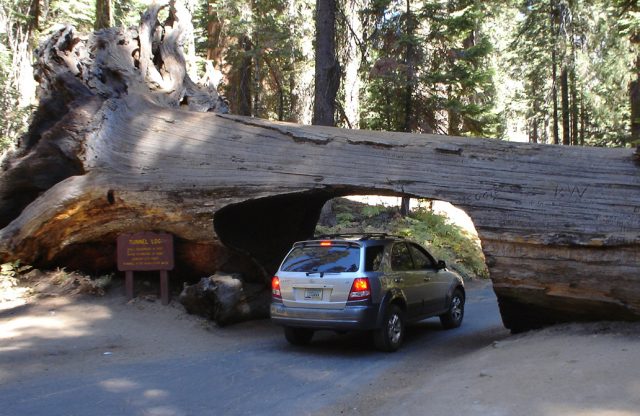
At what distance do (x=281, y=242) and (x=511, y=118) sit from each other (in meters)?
39.2

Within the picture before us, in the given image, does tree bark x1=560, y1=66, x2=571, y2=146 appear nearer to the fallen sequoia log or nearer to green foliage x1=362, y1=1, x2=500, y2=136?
green foliage x1=362, y1=1, x2=500, y2=136

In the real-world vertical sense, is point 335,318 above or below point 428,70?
below

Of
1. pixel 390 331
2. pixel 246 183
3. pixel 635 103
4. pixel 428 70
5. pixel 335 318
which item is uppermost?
pixel 428 70

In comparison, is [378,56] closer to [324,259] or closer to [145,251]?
[145,251]

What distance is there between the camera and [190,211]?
35.0 feet

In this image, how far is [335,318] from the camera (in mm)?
8539

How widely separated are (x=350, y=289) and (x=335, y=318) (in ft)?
1.60

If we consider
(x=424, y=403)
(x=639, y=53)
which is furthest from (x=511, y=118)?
(x=424, y=403)

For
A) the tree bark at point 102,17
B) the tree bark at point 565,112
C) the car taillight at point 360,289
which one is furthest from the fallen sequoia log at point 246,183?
the tree bark at point 565,112

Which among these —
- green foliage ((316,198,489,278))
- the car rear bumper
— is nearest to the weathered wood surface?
the car rear bumper

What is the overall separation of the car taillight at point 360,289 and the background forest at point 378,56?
30.0 ft

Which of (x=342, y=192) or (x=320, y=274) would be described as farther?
(x=342, y=192)

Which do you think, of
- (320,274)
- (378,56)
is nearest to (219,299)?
(320,274)

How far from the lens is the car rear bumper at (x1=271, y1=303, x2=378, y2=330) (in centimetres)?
845
